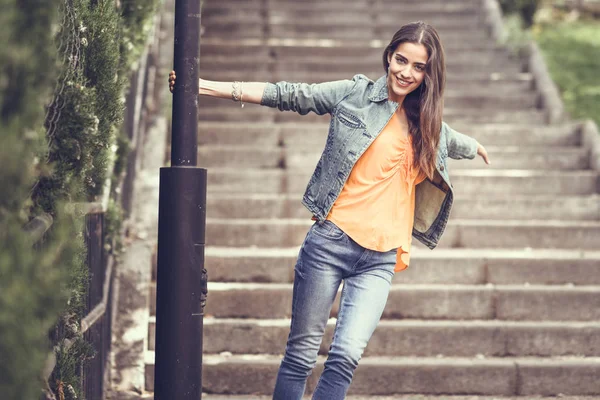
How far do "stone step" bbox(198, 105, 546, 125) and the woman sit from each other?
4.83m

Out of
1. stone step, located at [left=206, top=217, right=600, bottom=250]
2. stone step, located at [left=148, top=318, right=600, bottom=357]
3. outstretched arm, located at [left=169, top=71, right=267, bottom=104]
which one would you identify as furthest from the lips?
stone step, located at [left=206, top=217, right=600, bottom=250]

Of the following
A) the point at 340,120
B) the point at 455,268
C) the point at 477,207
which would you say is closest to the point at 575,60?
the point at 477,207

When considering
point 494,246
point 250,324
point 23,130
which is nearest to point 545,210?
point 494,246

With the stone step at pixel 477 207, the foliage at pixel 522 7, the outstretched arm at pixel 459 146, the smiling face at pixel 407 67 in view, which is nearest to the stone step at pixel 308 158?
the stone step at pixel 477 207

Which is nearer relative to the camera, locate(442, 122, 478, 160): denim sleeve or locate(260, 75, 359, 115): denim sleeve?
locate(260, 75, 359, 115): denim sleeve

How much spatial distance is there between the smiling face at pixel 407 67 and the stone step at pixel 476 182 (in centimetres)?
367

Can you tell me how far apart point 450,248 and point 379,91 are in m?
3.18

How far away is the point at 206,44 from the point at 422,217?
6.20 metres

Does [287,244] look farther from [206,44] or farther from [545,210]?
[206,44]

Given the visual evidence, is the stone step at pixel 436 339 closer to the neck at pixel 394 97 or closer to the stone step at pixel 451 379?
the stone step at pixel 451 379

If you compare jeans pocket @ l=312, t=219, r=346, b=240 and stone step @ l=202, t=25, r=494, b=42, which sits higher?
stone step @ l=202, t=25, r=494, b=42

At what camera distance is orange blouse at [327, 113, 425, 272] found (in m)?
3.86

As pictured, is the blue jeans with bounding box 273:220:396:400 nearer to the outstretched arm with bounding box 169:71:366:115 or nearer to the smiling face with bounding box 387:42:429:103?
the outstretched arm with bounding box 169:71:366:115

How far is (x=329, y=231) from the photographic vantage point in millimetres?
3887
